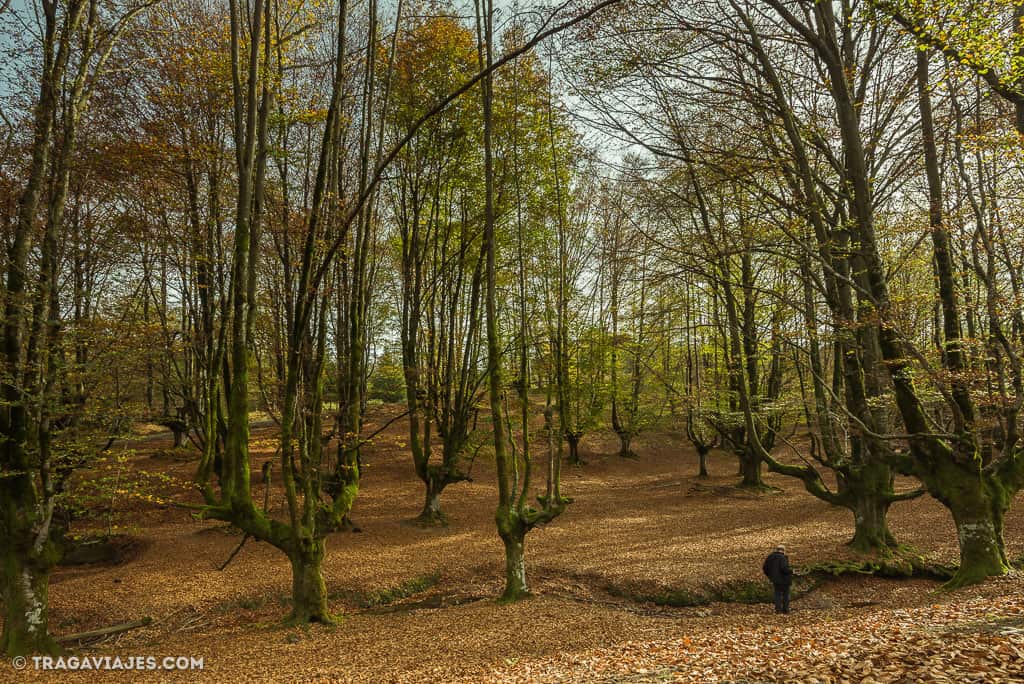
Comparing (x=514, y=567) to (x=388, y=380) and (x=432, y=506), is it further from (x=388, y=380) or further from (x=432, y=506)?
(x=388, y=380)

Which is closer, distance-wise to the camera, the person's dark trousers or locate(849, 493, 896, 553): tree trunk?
the person's dark trousers

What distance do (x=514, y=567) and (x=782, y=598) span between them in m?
4.49

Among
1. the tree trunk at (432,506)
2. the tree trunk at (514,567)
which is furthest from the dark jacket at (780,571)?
the tree trunk at (432,506)

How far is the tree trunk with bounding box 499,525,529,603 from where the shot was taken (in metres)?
9.23

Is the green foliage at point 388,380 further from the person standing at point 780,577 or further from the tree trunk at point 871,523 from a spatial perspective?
the tree trunk at point 871,523

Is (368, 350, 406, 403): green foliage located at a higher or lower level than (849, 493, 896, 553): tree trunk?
higher

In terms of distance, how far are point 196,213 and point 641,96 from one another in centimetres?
1051

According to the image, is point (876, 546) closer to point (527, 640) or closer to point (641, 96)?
point (527, 640)

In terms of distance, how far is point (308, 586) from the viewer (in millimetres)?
8203

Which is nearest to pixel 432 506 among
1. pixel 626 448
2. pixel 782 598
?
pixel 782 598

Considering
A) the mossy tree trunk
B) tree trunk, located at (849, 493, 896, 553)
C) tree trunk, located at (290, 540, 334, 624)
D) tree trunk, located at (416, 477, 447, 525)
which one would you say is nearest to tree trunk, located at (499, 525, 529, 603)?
the mossy tree trunk

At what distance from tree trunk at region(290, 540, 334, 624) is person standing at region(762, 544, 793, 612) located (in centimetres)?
715

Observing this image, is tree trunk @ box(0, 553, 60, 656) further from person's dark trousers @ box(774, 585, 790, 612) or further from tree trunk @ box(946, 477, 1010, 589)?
tree trunk @ box(946, 477, 1010, 589)

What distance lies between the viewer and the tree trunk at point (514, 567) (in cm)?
923
